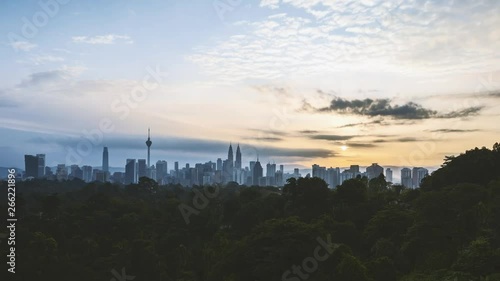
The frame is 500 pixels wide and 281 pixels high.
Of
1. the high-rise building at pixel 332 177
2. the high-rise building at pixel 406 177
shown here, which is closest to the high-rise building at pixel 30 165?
the high-rise building at pixel 332 177
